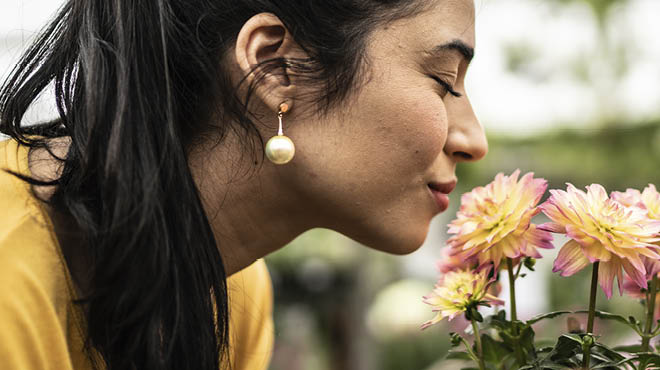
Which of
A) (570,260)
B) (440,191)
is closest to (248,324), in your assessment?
(440,191)

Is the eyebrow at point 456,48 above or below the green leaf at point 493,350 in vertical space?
above

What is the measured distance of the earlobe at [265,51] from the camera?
108 centimetres

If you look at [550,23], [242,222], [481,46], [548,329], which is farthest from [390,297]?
[242,222]

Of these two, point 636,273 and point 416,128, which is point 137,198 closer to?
point 416,128

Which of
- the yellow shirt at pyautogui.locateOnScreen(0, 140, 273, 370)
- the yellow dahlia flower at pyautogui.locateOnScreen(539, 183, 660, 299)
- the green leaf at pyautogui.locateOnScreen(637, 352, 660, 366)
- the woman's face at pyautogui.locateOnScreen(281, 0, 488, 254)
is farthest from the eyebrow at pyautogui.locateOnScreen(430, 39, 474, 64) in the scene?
the yellow shirt at pyautogui.locateOnScreen(0, 140, 273, 370)

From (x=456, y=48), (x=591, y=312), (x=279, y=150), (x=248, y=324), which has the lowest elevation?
(x=248, y=324)

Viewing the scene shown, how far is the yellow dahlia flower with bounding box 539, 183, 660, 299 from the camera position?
84cm

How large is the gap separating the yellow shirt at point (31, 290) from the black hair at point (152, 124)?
4 cm

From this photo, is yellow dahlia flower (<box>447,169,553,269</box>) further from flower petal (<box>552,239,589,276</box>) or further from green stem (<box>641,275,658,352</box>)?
green stem (<box>641,275,658,352</box>)

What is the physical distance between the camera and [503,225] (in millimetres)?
921

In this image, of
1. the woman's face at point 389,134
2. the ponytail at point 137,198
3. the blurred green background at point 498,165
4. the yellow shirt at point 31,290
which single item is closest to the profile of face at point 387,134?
the woman's face at point 389,134

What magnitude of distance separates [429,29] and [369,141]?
0.21 metres

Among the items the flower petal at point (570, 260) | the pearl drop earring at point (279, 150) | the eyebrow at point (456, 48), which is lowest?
the flower petal at point (570, 260)

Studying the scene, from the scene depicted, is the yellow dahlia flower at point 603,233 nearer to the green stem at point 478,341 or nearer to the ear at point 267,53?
the green stem at point 478,341
